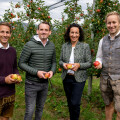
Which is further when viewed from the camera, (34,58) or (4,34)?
(34,58)

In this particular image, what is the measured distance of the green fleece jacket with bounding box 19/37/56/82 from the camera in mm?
2328

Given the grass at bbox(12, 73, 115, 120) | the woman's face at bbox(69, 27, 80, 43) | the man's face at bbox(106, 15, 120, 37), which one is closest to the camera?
the man's face at bbox(106, 15, 120, 37)

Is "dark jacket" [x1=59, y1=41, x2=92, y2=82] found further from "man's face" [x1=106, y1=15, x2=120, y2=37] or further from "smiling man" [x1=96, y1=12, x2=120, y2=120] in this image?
"man's face" [x1=106, y1=15, x2=120, y2=37]

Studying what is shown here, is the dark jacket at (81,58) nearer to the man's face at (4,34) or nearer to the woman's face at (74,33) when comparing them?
the woman's face at (74,33)

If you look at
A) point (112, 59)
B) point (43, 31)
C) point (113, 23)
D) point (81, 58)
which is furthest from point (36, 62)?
point (113, 23)

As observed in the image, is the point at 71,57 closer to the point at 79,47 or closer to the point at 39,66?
the point at 79,47

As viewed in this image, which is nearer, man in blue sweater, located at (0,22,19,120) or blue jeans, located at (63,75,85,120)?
man in blue sweater, located at (0,22,19,120)

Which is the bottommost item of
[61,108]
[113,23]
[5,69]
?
[61,108]

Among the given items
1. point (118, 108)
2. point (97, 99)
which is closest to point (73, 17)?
point (97, 99)

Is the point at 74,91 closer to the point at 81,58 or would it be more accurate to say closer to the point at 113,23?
the point at 81,58

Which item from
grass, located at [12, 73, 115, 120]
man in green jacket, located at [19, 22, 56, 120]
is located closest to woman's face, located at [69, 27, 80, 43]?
man in green jacket, located at [19, 22, 56, 120]

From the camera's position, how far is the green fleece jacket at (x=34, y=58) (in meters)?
2.33

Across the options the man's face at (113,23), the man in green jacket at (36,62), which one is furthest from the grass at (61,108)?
the man's face at (113,23)

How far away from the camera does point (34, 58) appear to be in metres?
2.36
